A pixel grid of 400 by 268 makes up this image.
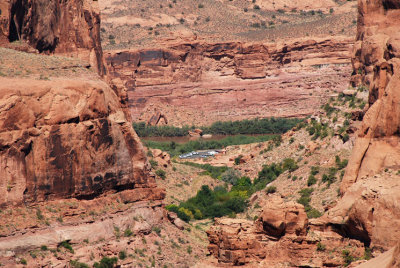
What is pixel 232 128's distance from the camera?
152m

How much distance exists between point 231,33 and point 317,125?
99.3m

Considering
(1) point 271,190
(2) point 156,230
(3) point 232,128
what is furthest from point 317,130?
(3) point 232,128

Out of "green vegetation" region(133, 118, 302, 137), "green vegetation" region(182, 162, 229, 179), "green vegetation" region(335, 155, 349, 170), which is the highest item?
"green vegetation" region(335, 155, 349, 170)

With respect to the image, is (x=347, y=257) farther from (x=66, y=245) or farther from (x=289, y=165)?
(x=289, y=165)

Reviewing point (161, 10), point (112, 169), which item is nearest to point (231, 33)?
point (161, 10)

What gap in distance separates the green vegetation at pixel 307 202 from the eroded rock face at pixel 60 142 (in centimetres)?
1200

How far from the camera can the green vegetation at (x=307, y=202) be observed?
58284mm

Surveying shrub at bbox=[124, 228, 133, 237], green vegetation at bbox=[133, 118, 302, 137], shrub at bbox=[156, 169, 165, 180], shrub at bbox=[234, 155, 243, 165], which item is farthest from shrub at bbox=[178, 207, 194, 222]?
green vegetation at bbox=[133, 118, 302, 137]

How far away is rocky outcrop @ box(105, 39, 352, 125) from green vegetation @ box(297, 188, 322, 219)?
8907cm

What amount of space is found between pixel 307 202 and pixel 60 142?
23116 millimetres

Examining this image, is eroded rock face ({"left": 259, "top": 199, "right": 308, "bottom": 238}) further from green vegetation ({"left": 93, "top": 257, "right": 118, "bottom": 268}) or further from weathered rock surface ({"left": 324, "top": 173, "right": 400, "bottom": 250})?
green vegetation ({"left": 93, "top": 257, "right": 118, "bottom": 268})

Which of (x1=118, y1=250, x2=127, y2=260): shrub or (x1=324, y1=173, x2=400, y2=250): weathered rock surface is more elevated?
(x1=324, y1=173, x2=400, y2=250): weathered rock surface

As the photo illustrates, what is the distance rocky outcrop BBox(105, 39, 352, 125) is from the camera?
160000 millimetres

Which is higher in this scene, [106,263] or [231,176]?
[106,263]
